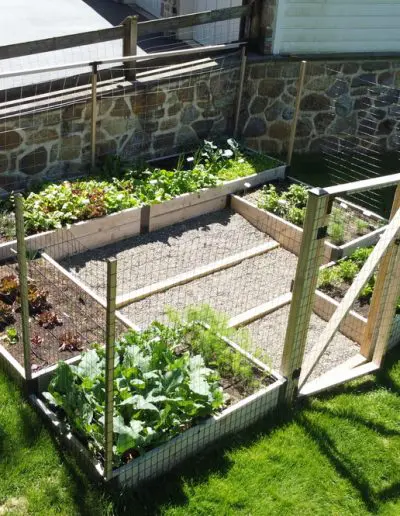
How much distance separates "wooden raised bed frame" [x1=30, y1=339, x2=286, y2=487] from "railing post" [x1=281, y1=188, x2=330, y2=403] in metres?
0.15

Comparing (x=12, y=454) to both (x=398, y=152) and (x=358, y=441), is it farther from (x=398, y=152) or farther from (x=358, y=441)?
(x=398, y=152)

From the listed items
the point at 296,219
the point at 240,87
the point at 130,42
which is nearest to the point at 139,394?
the point at 296,219

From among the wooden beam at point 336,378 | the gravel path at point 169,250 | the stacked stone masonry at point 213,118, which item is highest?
the stacked stone masonry at point 213,118

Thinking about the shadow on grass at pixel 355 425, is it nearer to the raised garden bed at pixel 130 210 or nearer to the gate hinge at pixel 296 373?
the gate hinge at pixel 296 373

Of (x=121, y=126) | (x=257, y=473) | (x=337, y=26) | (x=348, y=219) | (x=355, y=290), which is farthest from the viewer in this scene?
(x=337, y=26)

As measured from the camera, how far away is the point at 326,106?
427 inches

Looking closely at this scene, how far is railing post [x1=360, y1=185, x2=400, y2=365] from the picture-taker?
6.11 meters

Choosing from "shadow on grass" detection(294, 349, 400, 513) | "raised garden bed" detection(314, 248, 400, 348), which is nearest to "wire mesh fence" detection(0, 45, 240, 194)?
"raised garden bed" detection(314, 248, 400, 348)

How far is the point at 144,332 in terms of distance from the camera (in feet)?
19.9

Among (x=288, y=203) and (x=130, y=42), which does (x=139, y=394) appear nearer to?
(x=288, y=203)

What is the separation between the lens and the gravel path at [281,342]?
667 centimetres

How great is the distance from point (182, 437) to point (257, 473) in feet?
1.95

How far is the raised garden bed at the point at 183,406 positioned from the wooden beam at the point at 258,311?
68 cm

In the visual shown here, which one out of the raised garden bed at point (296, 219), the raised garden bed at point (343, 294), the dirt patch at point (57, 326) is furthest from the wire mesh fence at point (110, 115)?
the raised garden bed at point (343, 294)
